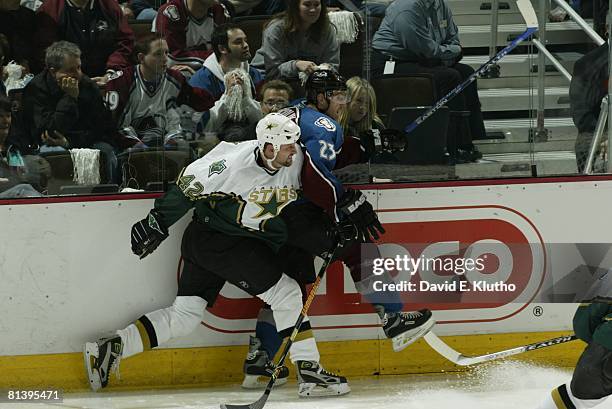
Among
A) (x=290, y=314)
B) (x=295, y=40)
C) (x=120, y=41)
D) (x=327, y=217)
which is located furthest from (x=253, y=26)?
(x=290, y=314)

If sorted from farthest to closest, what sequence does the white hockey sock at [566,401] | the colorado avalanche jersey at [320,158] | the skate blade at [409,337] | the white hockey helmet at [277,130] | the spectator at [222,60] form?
the skate blade at [409,337], the spectator at [222,60], the colorado avalanche jersey at [320,158], the white hockey helmet at [277,130], the white hockey sock at [566,401]

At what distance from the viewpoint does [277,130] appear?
4.29 meters

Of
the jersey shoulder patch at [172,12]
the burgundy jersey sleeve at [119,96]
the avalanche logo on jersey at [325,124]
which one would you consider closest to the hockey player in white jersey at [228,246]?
the avalanche logo on jersey at [325,124]

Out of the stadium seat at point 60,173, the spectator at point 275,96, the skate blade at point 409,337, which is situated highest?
the spectator at point 275,96

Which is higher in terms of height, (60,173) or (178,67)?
(178,67)

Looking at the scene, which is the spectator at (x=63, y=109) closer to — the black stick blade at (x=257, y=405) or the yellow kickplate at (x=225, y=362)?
the yellow kickplate at (x=225, y=362)

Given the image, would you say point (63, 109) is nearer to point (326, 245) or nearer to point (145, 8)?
point (145, 8)

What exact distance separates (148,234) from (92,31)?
2.71 feet

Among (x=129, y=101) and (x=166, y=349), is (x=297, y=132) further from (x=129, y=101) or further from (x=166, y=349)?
(x=166, y=349)

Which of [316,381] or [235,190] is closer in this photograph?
[235,190]

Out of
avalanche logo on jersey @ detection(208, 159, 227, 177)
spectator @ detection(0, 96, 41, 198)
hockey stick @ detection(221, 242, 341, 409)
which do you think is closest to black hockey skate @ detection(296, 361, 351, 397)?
hockey stick @ detection(221, 242, 341, 409)

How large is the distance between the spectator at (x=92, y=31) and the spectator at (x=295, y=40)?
1.77ft

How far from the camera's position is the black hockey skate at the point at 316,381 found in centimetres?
457

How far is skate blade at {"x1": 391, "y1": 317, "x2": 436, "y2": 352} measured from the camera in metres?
4.72
